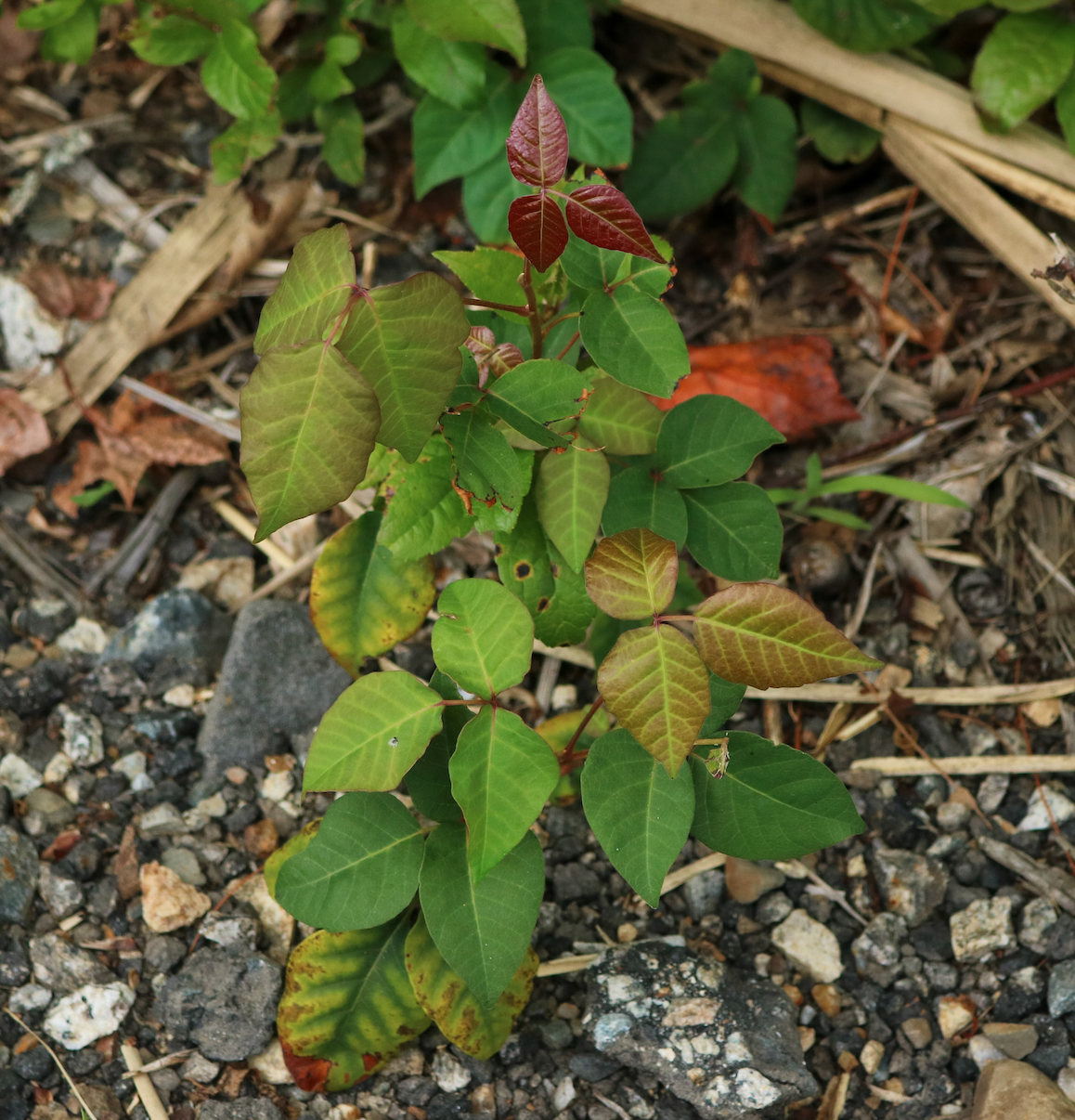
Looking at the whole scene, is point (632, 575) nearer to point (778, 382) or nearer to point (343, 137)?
point (778, 382)

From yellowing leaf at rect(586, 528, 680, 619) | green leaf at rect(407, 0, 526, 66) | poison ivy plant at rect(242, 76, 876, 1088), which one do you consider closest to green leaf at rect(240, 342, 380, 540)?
poison ivy plant at rect(242, 76, 876, 1088)

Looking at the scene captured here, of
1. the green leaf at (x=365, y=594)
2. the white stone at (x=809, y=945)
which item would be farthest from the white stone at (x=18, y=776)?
the white stone at (x=809, y=945)

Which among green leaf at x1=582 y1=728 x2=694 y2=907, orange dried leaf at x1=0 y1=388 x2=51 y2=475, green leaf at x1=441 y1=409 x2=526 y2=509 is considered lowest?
orange dried leaf at x1=0 y1=388 x2=51 y2=475

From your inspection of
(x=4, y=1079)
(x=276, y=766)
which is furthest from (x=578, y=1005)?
(x=4, y=1079)

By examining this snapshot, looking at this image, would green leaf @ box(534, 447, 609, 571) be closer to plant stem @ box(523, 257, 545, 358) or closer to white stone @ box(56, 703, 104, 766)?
plant stem @ box(523, 257, 545, 358)

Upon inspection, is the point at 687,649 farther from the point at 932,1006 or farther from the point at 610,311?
the point at 932,1006

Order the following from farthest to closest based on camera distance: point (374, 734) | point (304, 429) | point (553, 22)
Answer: point (553, 22), point (374, 734), point (304, 429)

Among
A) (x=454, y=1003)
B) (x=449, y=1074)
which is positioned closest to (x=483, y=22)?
(x=454, y=1003)
